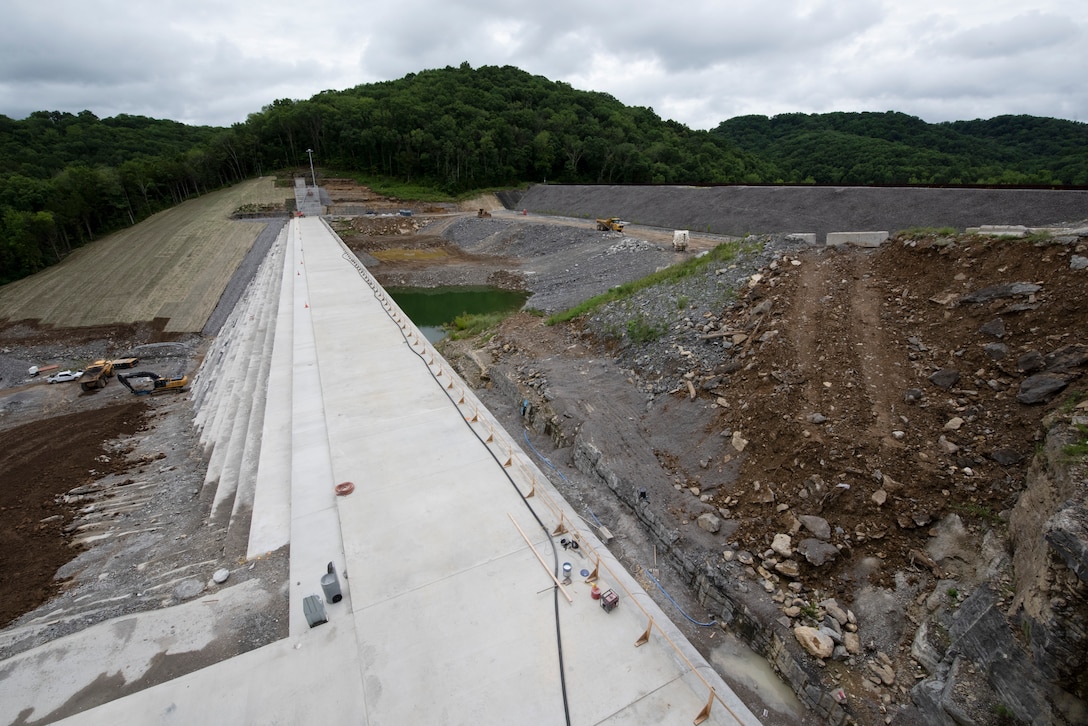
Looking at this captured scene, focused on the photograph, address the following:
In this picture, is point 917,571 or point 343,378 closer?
point 917,571

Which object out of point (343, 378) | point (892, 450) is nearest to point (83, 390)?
point (343, 378)

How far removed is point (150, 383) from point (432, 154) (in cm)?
5027

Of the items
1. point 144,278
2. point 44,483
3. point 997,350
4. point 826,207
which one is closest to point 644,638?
point 997,350

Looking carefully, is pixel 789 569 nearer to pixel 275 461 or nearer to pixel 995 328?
pixel 995 328

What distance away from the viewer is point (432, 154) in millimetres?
60531

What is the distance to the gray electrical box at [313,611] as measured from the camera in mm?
5723

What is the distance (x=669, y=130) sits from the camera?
9006cm

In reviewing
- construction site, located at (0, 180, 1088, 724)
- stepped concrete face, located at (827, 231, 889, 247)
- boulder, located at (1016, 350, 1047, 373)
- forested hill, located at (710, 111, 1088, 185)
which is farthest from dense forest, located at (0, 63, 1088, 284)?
boulder, located at (1016, 350, 1047, 373)

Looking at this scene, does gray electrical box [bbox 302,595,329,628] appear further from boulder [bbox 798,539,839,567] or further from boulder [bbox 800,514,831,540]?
boulder [bbox 800,514,831,540]

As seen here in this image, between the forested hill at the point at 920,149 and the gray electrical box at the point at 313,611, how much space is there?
67719mm

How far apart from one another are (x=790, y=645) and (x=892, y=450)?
370cm

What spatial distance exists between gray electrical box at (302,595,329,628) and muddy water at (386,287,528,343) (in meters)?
19.3

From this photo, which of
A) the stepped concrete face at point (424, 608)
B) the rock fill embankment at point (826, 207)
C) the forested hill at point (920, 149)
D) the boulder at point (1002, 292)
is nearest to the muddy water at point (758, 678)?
the stepped concrete face at point (424, 608)

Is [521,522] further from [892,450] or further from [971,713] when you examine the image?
[892,450]
